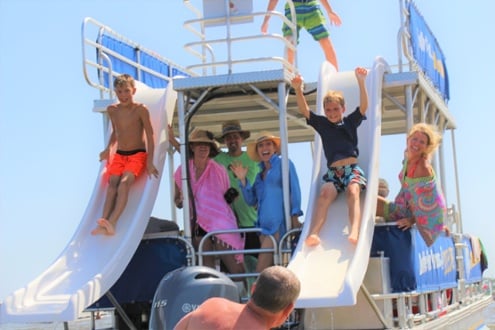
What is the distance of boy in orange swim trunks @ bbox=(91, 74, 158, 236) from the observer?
1001 centimetres

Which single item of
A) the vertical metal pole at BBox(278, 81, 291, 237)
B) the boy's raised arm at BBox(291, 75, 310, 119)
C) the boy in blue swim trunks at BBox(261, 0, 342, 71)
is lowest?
the vertical metal pole at BBox(278, 81, 291, 237)

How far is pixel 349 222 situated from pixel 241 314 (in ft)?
16.7

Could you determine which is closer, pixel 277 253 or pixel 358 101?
pixel 277 253

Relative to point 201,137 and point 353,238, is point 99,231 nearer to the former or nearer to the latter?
point 201,137

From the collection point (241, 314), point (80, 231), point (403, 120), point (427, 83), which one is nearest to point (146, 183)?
point (80, 231)

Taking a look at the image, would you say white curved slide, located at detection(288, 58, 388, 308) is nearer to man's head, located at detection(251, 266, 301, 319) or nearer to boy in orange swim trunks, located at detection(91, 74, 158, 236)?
boy in orange swim trunks, located at detection(91, 74, 158, 236)

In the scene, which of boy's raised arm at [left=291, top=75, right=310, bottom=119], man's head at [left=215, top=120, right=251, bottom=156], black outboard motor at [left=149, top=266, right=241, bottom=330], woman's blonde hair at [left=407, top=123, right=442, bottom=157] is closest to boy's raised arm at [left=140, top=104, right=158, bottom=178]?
man's head at [left=215, top=120, right=251, bottom=156]

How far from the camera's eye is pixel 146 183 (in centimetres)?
1014

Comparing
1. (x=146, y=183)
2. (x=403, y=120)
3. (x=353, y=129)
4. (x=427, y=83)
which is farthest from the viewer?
(x=403, y=120)

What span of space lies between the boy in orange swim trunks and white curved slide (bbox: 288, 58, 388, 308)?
1911 mm

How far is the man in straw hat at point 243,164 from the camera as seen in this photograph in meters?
10.4

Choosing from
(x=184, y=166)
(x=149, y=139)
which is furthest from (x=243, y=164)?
(x=149, y=139)

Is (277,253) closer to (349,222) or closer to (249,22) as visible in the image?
(349,222)

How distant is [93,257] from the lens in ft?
31.4
